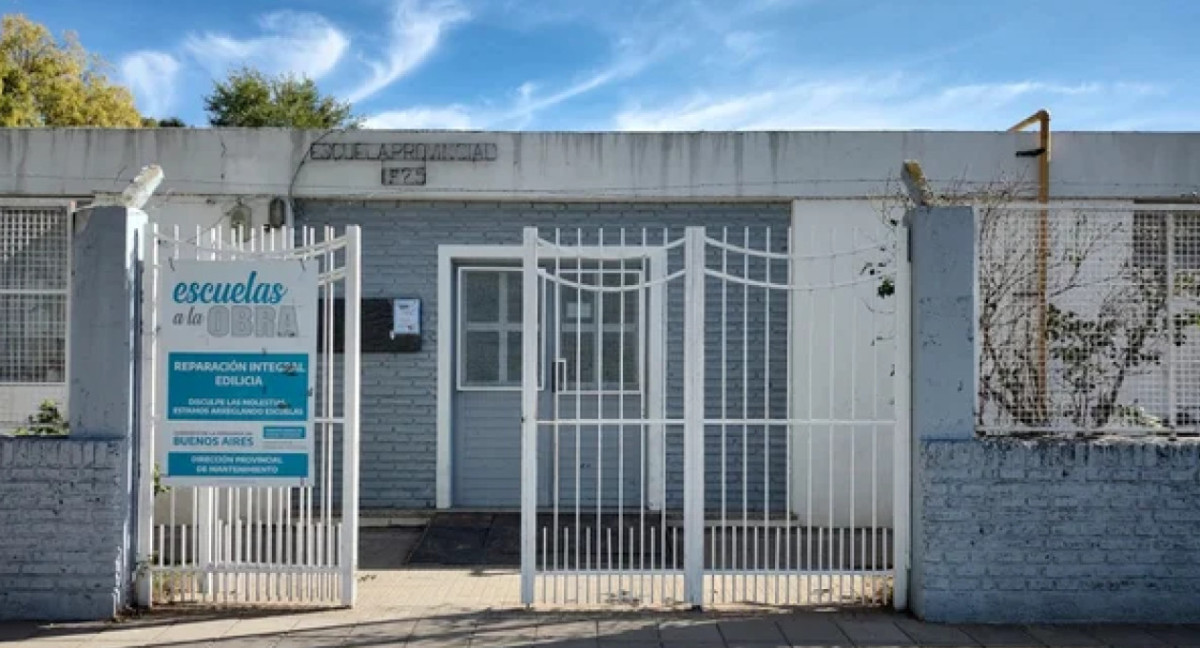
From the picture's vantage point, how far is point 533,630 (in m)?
5.75

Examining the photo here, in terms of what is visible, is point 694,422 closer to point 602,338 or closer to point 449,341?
point 602,338

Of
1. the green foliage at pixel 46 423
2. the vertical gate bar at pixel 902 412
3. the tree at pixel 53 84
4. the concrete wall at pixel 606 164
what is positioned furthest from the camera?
the tree at pixel 53 84

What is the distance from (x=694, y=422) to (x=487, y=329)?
3668 mm

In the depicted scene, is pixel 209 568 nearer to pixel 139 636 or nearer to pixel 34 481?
pixel 139 636

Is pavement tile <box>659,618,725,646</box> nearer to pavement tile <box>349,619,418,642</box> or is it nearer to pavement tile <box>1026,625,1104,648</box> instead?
pavement tile <box>349,619,418,642</box>

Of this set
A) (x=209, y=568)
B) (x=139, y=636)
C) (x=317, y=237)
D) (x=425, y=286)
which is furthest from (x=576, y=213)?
(x=139, y=636)

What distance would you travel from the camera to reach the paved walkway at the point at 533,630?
554 centimetres

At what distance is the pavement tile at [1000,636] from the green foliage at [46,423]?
5.48 meters

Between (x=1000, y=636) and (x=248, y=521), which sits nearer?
(x=1000, y=636)

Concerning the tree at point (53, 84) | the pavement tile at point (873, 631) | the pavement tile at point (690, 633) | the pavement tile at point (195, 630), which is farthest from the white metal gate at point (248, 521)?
the tree at point (53, 84)

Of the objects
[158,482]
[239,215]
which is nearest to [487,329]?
[239,215]

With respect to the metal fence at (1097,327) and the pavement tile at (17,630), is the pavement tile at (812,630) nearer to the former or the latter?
the metal fence at (1097,327)

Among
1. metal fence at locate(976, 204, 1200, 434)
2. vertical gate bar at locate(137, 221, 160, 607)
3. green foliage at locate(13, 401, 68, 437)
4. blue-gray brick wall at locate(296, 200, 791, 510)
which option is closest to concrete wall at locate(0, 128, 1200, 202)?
blue-gray brick wall at locate(296, 200, 791, 510)

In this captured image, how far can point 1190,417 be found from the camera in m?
6.19
